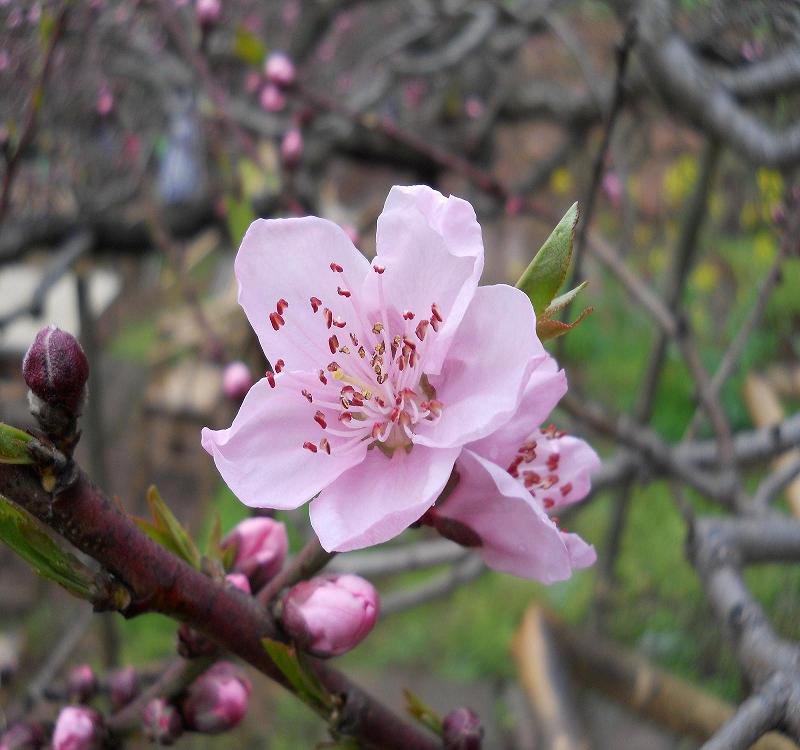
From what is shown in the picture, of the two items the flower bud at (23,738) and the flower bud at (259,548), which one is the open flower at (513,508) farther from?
the flower bud at (23,738)

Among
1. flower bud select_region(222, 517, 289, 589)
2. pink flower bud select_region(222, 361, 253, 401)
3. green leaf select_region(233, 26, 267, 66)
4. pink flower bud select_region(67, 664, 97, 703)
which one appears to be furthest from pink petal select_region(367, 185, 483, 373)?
green leaf select_region(233, 26, 267, 66)

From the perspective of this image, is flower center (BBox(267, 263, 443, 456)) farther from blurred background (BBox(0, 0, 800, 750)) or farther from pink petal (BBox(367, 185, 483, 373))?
blurred background (BBox(0, 0, 800, 750))

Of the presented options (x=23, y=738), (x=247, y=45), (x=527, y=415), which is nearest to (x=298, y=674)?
(x=527, y=415)

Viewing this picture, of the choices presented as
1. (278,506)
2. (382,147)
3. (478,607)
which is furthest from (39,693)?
(478,607)

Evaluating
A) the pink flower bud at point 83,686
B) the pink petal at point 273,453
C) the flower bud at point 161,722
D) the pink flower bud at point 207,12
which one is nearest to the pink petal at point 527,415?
the pink petal at point 273,453

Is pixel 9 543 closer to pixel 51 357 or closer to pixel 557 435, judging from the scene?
pixel 51 357
